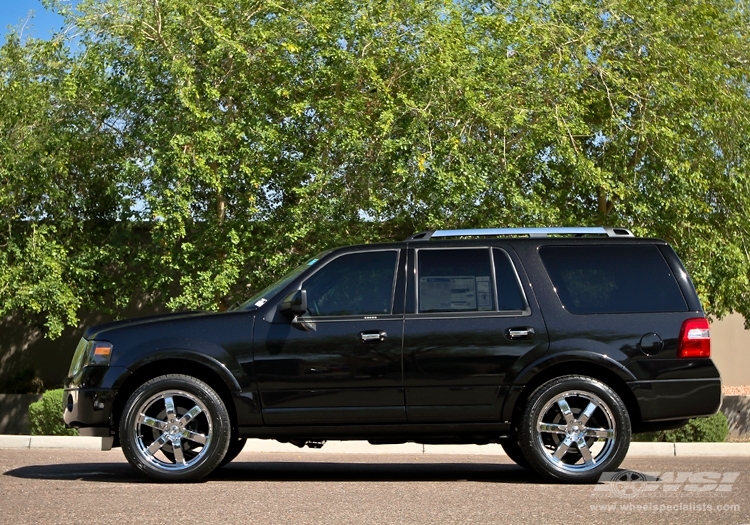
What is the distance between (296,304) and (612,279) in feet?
9.16

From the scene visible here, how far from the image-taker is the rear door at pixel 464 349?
29.2ft

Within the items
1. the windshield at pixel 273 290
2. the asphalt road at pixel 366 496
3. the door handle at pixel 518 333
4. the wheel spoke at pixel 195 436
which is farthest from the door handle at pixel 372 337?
the wheel spoke at pixel 195 436

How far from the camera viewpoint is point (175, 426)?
8930mm

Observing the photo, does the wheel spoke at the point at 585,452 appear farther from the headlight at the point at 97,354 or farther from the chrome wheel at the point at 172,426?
the headlight at the point at 97,354

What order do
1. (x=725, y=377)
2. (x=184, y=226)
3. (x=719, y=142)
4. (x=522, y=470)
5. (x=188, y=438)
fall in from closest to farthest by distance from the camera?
1. (x=188, y=438)
2. (x=522, y=470)
3. (x=184, y=226)
4. (x=719, y=142)
5. (x=725, y=377)

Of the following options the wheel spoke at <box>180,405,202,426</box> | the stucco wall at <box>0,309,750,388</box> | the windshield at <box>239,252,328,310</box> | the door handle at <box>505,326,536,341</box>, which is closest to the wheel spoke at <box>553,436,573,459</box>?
the door handle at <box>505,326,536,341</box>

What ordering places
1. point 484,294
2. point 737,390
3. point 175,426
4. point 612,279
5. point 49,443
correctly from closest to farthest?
point 175,426, point 484,294, point 612,279, point 49,443, point 737,390

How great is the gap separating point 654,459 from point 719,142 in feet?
27.4

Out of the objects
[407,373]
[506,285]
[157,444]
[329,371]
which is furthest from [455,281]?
[157,444]

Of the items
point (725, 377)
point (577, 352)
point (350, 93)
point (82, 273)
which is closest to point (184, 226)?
point (82, 273)

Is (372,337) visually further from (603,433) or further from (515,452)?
(515,452)

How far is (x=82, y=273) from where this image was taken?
19.1m

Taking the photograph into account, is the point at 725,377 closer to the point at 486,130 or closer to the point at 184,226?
the point at 486,130

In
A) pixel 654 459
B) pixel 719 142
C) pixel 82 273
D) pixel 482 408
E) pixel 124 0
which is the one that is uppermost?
pixel 124 0
